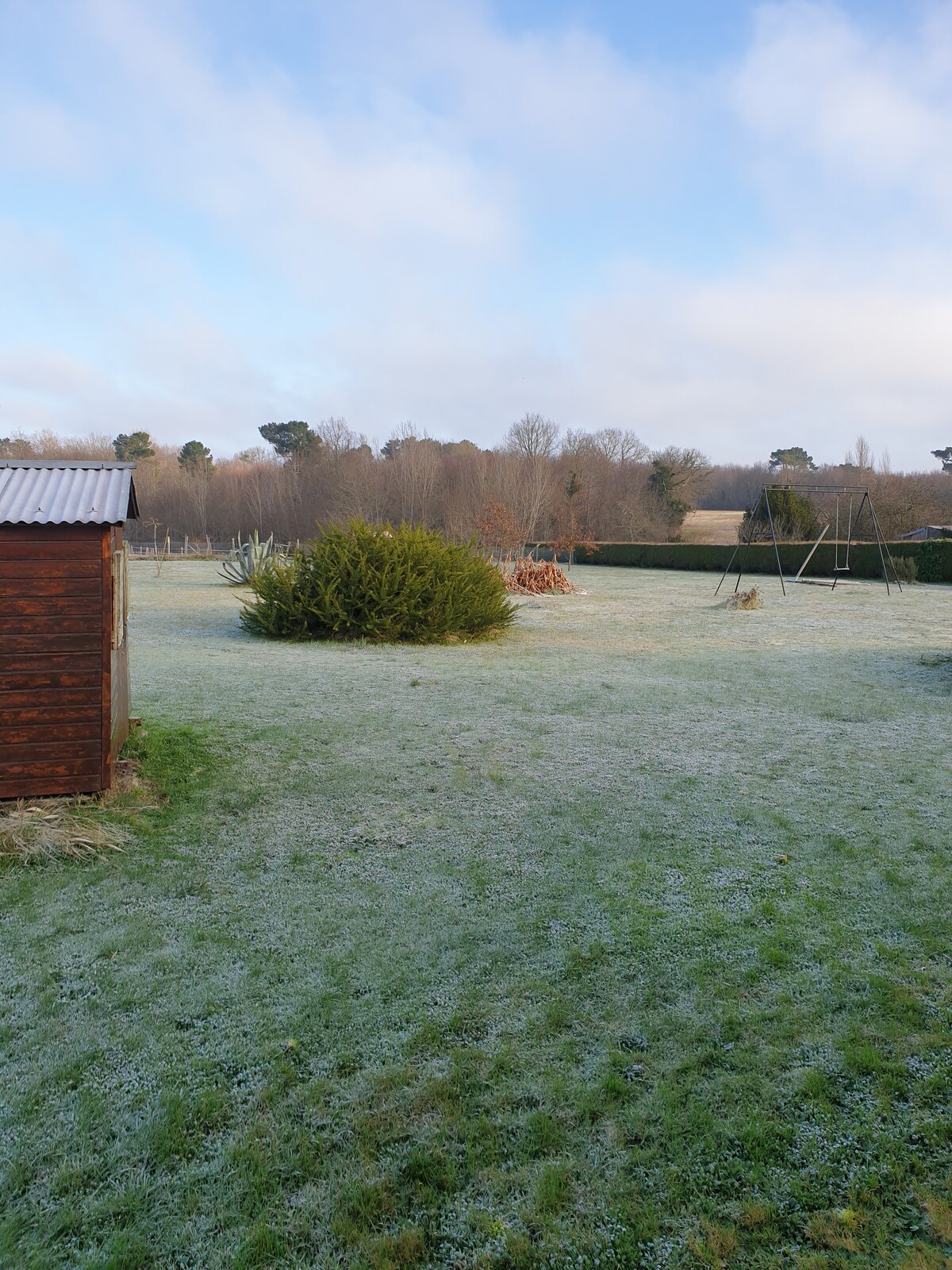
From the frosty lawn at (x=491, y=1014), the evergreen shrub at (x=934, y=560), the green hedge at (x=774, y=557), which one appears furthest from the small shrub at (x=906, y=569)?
the frosty lawn at (x=491, y=1014)

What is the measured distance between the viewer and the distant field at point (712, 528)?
44250mm

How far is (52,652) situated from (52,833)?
81 centimetres

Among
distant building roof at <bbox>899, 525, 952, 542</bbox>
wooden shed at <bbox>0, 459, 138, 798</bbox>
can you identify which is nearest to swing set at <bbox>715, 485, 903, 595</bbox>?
distant building roof at <bbox>899, 525, 952, 542</bbox>

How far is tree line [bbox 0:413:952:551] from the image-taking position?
132 feet

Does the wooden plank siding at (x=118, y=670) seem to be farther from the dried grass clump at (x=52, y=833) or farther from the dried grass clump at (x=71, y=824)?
the dried grass clump at (x=52, y=833)

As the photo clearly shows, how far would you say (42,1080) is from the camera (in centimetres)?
221

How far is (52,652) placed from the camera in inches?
155

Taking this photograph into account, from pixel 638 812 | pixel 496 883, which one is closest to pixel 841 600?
pixel 638 812

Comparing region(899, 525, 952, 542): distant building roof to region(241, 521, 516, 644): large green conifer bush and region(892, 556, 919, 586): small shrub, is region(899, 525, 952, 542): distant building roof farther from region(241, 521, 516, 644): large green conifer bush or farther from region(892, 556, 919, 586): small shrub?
region(241, 521, 516, 644): large green conifer bush

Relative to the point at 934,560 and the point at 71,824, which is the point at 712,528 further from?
the point at 71,824

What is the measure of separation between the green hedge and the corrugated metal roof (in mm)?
22562

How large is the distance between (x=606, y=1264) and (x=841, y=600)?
1703cm

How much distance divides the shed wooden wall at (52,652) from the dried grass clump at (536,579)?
14.1 meters

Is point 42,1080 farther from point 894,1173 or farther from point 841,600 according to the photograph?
point 841,600
